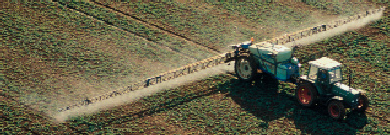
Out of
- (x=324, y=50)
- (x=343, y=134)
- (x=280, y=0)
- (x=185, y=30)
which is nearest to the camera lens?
(x=343, y=134)

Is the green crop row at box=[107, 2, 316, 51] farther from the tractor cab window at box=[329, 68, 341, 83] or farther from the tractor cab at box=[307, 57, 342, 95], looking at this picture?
the tractor cab window at box=[329, 68, 341, 83]

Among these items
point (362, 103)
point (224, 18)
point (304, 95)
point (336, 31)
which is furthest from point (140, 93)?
point (336, 31)

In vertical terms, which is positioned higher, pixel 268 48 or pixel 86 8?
pixel 86 8

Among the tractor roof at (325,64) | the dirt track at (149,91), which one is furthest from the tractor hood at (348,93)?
the dirt track at (149,91)

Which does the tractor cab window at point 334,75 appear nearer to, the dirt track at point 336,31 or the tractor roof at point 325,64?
the tractor roof at point 325,64

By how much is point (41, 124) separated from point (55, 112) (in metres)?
1.35

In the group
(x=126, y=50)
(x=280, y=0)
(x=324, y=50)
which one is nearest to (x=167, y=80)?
(x=126, y=50)

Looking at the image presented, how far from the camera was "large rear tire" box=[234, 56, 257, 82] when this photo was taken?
36938mm

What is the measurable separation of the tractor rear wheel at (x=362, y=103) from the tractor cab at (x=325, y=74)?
1479 mm

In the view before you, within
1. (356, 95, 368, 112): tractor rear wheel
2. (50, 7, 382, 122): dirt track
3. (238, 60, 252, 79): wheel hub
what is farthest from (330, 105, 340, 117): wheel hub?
(50, 7, 382, 122): dirt track

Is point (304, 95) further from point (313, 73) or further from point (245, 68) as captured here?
point (245, 68)

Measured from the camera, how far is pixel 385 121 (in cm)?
3412

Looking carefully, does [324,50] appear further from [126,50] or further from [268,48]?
[126,50]

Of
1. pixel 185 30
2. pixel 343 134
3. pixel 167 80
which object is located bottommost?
pixel 343 134
